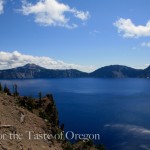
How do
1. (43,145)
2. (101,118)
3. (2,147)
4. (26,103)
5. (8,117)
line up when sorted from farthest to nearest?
1. (101,118)
2. (26,103)
3. (8,117)
4. (43,145)
5. (2,147)

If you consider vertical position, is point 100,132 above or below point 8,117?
below

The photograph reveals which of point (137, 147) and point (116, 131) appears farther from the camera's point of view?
point (116, 131)

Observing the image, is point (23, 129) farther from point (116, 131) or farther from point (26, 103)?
point (116, 131)

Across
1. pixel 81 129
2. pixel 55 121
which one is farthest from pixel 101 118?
pixel 55 121

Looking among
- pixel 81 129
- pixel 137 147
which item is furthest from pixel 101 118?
pixel 137 147

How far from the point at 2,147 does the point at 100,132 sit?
8761cm

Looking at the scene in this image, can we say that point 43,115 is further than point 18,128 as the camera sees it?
Yes

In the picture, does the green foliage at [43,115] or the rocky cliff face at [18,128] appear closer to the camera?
the rocky cliff face at [18,128]

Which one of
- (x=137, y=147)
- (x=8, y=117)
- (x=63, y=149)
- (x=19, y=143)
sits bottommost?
(x=137, y=147)

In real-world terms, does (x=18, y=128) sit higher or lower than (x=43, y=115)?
lower

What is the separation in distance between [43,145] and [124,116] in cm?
11841

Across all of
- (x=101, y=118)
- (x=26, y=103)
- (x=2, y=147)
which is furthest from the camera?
(x=101, y=118)

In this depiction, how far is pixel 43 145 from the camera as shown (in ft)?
193

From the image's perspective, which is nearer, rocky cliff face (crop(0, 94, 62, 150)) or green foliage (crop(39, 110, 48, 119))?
rocky cliff face (crop(0, 94, 62, 150))
